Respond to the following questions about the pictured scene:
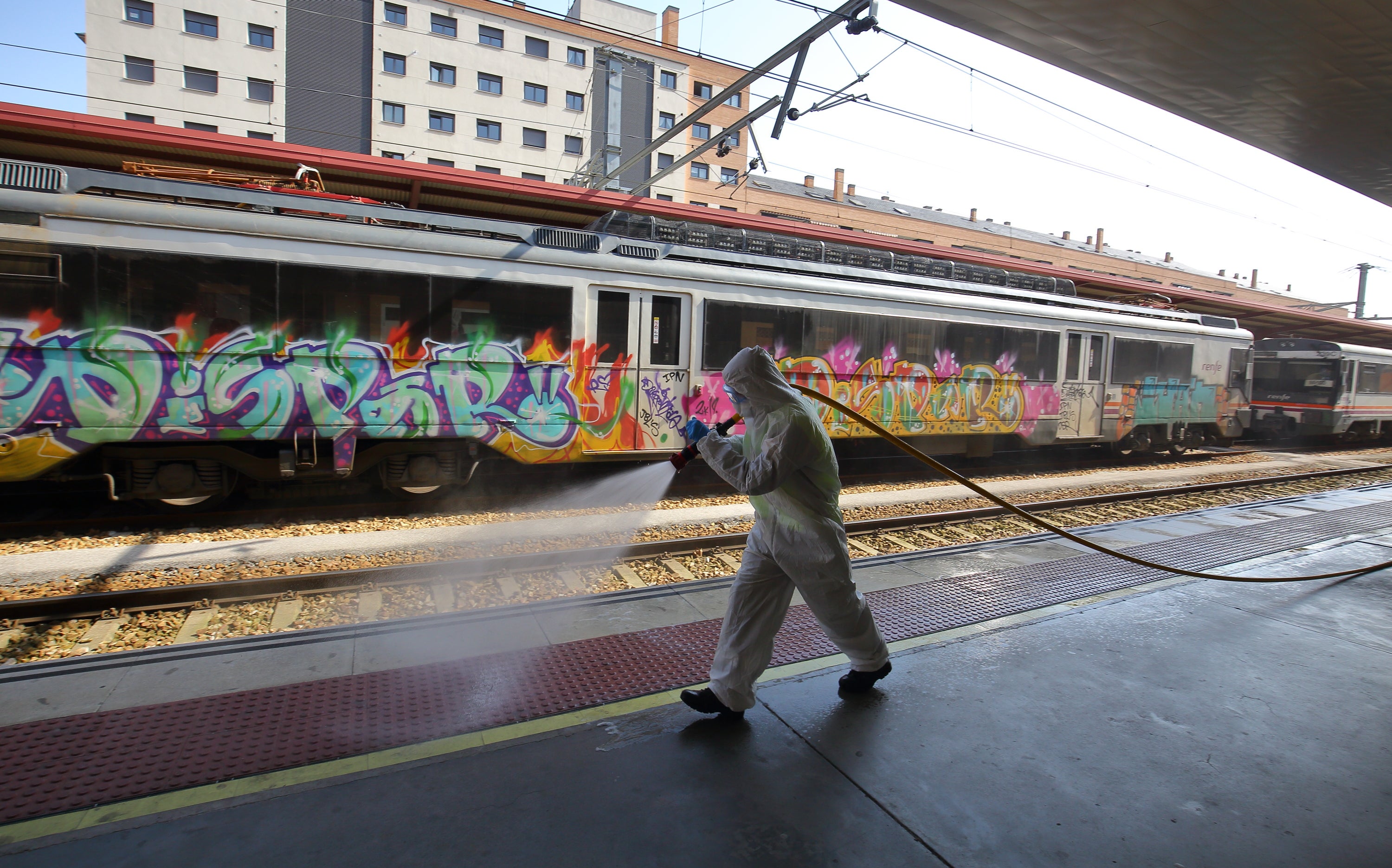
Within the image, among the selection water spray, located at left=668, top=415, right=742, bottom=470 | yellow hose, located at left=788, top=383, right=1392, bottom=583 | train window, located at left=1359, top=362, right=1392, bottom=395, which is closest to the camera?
water spray, located at left=668, top=415, right=742, bottom=470

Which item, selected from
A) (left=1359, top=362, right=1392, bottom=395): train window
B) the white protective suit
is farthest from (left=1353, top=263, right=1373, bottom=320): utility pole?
the white protective suit

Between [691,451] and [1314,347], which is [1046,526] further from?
[1314,347]

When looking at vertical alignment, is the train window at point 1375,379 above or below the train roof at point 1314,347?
below

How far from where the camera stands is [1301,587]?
5520 millimetres

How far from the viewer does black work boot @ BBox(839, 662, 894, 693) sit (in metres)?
3.50

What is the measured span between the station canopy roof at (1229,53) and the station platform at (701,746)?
5.11 m

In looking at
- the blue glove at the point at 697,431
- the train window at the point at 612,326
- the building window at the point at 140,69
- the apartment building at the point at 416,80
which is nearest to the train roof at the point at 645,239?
the train window at the point at 612,326

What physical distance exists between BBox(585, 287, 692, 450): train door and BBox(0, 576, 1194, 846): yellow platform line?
17.9ft

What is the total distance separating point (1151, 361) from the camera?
1426 cm

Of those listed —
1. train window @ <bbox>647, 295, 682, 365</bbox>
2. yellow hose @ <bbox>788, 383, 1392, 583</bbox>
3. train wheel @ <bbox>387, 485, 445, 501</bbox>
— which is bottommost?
train wheel @ <bbox>387, 485, 445, 501</bbox>

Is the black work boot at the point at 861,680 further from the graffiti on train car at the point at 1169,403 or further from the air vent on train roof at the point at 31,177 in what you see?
the graffiti on train car at the point at 1169,403

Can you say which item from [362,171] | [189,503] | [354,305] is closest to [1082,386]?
[354,305]

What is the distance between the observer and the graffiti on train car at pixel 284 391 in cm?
632

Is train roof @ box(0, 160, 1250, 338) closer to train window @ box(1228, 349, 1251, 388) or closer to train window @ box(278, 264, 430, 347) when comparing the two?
train window @ box(278, 264, 430, 347)
